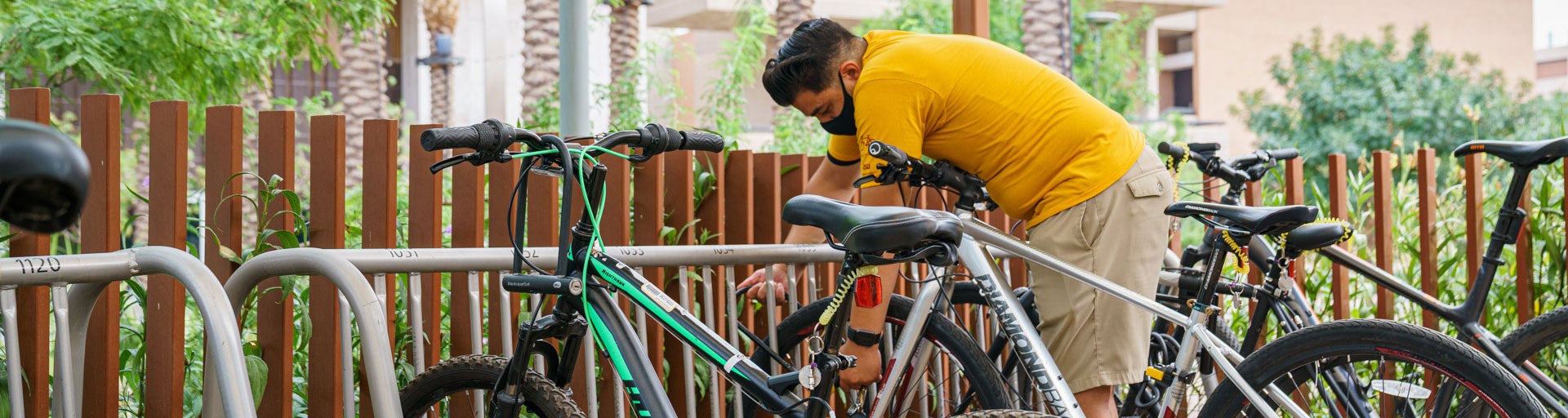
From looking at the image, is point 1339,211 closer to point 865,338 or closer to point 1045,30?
point 865,338

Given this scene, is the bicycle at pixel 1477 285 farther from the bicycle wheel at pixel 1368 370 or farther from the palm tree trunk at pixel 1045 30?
the palm tree trunk at pixel 1045 30

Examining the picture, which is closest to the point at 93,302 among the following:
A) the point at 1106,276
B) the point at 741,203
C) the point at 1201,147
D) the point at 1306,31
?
the point at 741,203

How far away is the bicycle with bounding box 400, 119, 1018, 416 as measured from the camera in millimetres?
2156

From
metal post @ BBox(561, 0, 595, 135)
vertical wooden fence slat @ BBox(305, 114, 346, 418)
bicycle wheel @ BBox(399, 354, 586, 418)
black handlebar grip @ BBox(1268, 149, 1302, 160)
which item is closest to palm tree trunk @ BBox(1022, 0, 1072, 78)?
black handlebar grip @ BBox(1268, 149, 1302, 160)

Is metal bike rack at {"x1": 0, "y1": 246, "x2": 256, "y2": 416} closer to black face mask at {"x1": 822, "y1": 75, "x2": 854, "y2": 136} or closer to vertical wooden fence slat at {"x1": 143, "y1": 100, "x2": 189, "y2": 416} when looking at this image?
vertical wooden fence slat at {"x1": 143, "y1": 100, "x2": 189, "y2": 416}

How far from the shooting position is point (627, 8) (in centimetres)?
1126

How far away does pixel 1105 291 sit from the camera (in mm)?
2668

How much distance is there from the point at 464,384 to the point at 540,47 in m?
9.01

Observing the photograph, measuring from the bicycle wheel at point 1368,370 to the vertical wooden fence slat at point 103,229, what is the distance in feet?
7.27

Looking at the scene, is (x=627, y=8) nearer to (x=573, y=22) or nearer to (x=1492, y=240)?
(x=573, y=22)

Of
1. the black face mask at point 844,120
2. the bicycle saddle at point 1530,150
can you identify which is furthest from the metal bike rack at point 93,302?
the bicycle saddle at point 1530,150

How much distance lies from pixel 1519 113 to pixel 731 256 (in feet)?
64.4

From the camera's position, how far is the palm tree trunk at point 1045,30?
12.9 metres

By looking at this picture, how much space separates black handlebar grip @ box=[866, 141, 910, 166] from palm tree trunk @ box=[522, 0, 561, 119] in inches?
351
